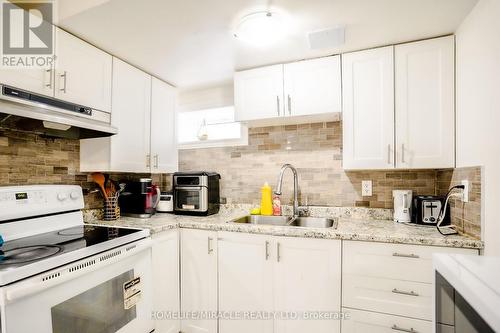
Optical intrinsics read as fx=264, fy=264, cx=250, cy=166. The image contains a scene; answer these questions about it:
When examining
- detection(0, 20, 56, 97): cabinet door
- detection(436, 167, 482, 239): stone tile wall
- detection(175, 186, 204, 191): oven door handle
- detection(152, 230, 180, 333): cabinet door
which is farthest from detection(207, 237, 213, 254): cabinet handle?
detection(436, 167, 482, 239): stone tile wall

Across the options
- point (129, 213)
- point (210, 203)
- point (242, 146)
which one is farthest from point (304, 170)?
point (129, 213)

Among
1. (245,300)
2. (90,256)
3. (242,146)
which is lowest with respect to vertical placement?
(245,300)

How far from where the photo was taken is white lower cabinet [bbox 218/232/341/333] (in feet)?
5.18

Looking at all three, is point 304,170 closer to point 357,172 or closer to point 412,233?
point 357,172

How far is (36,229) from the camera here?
156 centimetres

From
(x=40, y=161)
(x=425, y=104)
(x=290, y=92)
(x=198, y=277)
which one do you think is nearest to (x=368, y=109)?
(x=425, y=104)

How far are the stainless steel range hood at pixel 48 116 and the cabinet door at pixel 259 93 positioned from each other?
970 mm

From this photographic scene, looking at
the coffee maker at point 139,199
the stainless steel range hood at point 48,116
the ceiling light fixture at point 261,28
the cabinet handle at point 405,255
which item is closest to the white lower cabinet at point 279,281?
the cabinet handle at point 405,255

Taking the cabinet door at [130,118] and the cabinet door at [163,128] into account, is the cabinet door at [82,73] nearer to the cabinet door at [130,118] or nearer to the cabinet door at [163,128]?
the cabinet door at [130,118]

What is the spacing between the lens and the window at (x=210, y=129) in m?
2.57

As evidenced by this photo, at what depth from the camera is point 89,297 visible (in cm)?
128

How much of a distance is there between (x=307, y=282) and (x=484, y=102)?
134cm

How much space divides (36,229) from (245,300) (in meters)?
1.35

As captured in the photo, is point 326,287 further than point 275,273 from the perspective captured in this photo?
No
